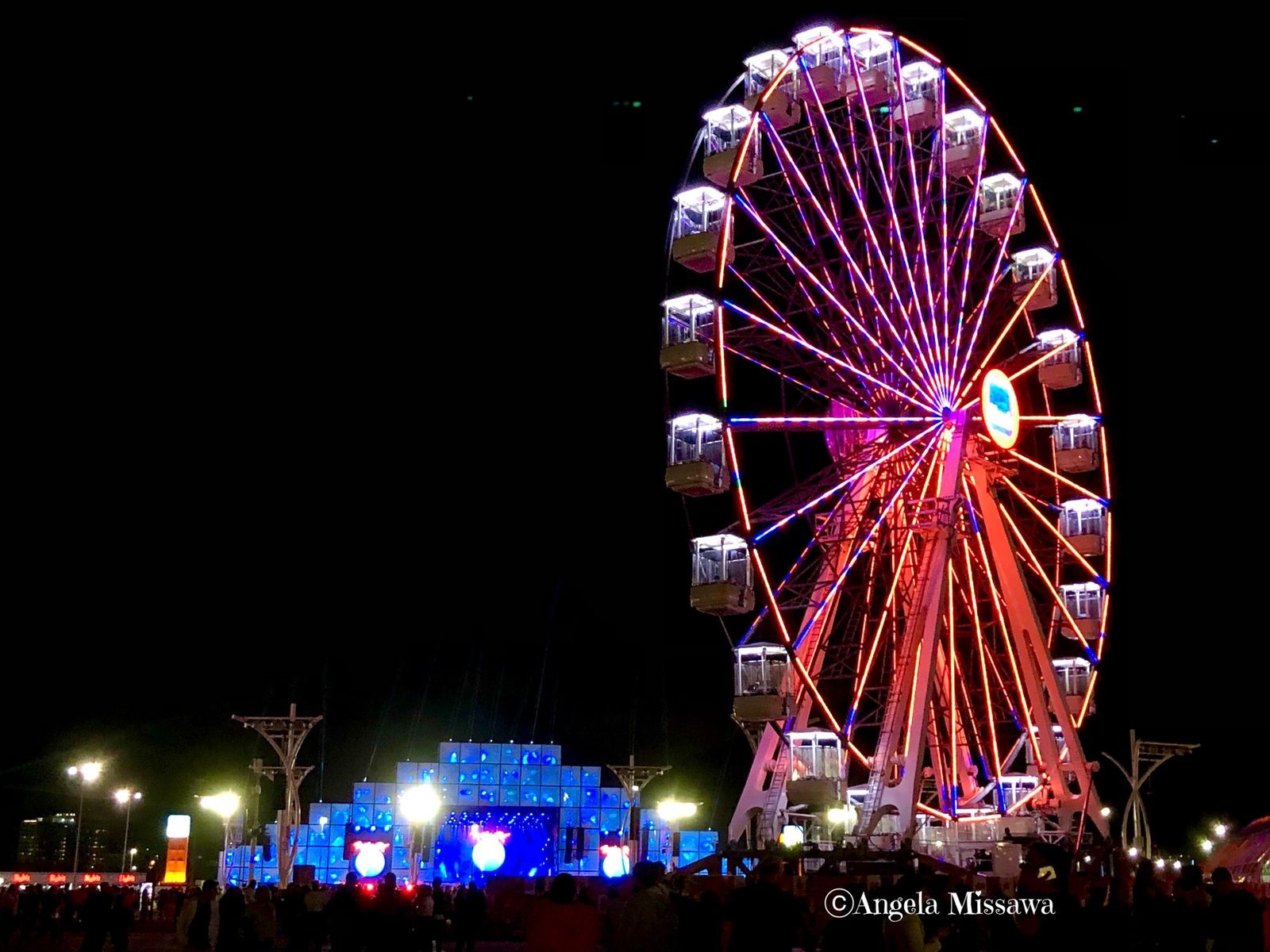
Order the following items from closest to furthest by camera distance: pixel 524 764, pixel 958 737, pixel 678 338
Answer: pixel 678 338 → pixel 958 737 → pixel 524 764

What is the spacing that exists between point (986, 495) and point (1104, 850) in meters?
8.37

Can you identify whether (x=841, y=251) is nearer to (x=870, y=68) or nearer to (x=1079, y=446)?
(x=870, y=68)

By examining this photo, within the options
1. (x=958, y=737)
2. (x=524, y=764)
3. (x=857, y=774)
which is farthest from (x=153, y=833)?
(x=958, y=737)

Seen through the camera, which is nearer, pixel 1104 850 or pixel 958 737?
pixel 1104 850

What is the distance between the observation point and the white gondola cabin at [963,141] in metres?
37.6

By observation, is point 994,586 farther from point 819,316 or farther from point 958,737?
point 819,316

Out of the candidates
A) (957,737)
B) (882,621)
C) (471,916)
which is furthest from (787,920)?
(957,737)

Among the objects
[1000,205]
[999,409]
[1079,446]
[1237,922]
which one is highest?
[1000,205]

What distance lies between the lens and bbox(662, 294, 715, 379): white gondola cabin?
32406 mm

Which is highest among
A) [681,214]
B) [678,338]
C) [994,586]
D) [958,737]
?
[681,214]

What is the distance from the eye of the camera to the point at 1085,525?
38438 mm

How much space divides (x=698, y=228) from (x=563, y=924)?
82.5 ft

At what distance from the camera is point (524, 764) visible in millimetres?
69250

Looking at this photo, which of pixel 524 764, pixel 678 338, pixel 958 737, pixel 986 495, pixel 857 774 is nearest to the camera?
pixel 678 338
